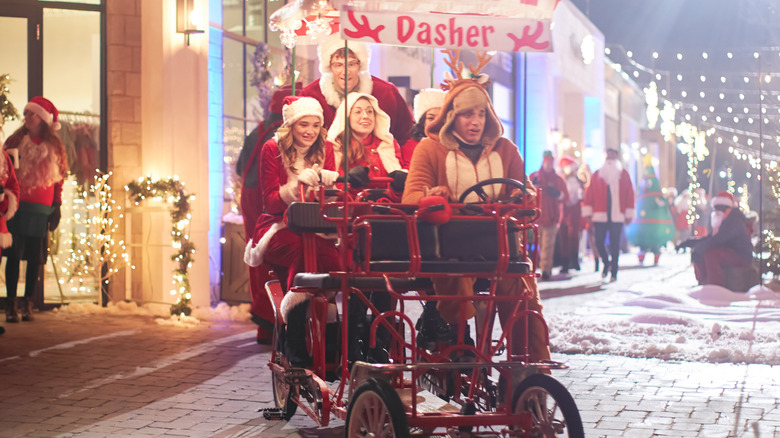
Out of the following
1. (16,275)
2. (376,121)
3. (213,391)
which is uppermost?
(376,121)

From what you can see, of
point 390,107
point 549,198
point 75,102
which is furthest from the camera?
point 549,198

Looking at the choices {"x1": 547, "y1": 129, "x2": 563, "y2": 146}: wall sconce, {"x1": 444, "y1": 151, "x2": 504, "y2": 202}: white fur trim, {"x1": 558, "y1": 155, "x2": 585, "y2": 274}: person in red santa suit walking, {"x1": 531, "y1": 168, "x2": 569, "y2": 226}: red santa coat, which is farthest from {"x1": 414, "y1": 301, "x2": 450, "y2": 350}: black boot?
{"x1": 547, "y1": 129, "x2": 563, "y2": 146}: wall sconce

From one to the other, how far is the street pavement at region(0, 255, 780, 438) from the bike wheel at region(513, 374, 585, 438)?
1.03 m

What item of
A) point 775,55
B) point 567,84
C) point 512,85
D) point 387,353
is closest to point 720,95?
point 567,84

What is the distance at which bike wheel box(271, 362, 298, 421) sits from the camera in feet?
18.0

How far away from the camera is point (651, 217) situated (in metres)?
21.6

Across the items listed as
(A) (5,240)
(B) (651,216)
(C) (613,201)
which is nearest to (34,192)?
(A) (5,240)

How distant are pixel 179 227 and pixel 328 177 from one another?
4846 millimetres

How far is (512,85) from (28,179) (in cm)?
1966

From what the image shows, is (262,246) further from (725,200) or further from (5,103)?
(725,200)

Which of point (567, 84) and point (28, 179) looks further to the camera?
point (567, 84)

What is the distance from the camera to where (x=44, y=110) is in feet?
33.2

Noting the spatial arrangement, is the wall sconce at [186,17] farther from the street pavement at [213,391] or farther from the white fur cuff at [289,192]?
the white fur cuff at [289,192]

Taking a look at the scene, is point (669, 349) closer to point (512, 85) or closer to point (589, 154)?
point (512, 85)
